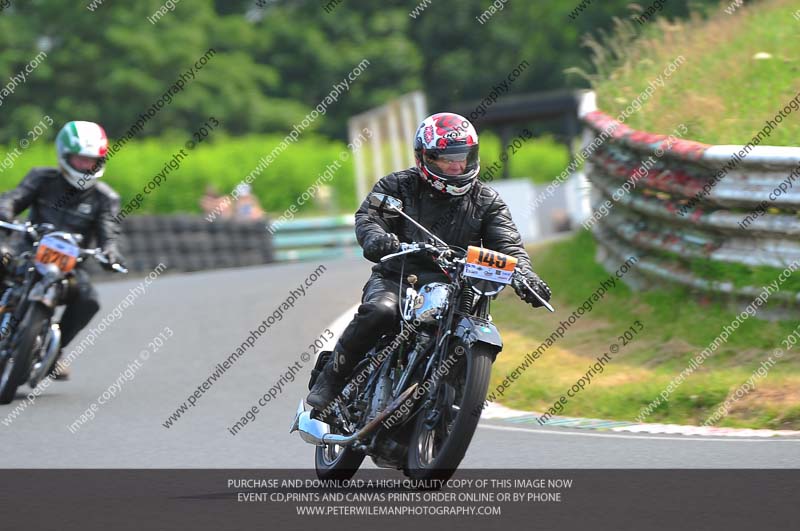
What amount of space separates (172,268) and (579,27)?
1306 inches

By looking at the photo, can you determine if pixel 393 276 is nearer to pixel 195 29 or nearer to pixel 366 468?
pixel 366 468

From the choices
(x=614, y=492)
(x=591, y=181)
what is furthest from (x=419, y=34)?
(x=614, y=492)

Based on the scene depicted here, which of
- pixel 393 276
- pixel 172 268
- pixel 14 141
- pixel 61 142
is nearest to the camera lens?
pixel 393 276

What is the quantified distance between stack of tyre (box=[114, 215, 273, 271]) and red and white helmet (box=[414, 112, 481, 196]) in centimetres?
1626

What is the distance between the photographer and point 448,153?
24.6 feet

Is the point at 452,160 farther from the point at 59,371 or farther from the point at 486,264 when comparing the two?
the point at 59,371

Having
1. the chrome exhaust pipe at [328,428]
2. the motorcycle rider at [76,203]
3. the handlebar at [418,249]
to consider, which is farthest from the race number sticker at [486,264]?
the motorcycle rider at [76,203]

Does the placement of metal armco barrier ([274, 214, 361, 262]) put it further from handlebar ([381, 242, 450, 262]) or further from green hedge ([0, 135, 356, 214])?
handlebar ([381, 242, 450, 262])

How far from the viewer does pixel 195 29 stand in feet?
171

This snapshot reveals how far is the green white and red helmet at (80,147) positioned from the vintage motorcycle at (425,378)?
4405 mm

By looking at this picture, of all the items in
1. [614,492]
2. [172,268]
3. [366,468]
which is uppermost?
[614,492]

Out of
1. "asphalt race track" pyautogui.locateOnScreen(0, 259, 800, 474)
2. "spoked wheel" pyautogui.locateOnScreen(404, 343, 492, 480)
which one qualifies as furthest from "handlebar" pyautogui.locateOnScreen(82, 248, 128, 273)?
"spoked wheel" pyautogui.locateOnScreen(404, 343, 492, 480)

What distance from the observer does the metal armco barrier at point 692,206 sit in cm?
1071

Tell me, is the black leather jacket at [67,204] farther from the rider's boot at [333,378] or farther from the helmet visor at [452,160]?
the helmet visor at [452,160]
